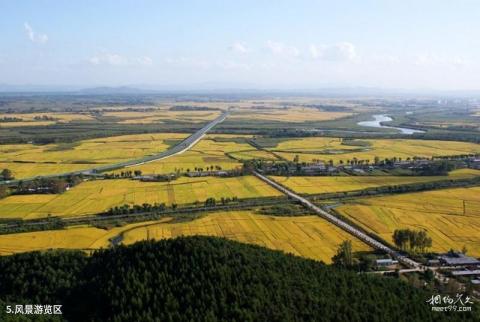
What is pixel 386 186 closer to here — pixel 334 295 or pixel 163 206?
pixel 163 206

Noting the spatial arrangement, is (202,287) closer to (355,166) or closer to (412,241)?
(412,241)

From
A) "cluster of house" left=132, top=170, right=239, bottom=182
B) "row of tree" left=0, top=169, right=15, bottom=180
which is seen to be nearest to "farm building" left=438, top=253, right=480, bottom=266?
"cluster of house" left=132, top=170, right=239, bottom=182

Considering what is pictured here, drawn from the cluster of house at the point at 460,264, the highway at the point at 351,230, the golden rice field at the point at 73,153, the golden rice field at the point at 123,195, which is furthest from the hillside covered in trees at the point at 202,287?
the golden rice field at the point at 73,153

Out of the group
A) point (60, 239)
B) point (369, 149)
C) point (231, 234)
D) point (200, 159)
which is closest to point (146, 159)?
point (200, 159)

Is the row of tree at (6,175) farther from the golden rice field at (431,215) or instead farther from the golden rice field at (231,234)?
the golden rice field at (431,215)

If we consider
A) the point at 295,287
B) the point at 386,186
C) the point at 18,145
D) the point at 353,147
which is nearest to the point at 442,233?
the point at 386,186

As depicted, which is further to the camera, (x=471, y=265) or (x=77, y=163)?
(x=77, y=163)

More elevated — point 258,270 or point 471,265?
point 258,270

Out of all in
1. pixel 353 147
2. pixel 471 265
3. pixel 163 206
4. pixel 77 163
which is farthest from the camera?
pixel 353 147
